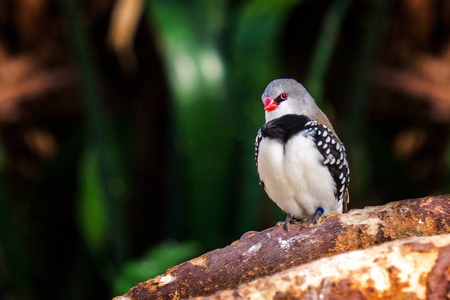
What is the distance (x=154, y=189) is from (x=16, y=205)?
108 cm

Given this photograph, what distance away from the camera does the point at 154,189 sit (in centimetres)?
450

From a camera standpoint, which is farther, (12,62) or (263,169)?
(12,62)

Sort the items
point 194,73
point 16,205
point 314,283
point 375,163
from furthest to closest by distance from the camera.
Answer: point 16,205
point 375,163
point 194,73
point 314,283

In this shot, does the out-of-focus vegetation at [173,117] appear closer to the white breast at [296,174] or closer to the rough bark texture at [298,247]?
the white breast at [296,174]

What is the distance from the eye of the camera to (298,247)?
173 centimetres

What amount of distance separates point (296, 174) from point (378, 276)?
0.75 meters

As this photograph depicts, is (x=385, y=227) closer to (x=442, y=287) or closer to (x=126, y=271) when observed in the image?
(x=442, y=287)

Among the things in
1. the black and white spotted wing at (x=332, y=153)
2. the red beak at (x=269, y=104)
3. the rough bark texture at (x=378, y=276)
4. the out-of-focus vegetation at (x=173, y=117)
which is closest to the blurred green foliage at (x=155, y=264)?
the out-of-focus vegetation at (x=173, y=117)

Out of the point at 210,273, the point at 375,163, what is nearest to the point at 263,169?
the point at 210,273

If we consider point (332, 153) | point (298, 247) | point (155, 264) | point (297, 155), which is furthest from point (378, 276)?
point (155, 264)

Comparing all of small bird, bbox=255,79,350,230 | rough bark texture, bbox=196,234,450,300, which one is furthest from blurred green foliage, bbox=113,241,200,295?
rough bark texture, bbox=196,234,450,300

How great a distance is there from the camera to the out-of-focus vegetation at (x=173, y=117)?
3215mm

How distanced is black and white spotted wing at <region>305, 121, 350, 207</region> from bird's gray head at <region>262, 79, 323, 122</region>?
0.31 feet

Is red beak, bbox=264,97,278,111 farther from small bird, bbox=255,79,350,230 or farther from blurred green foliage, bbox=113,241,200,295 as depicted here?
blurred green foliage, bbox=113,241,200,295
